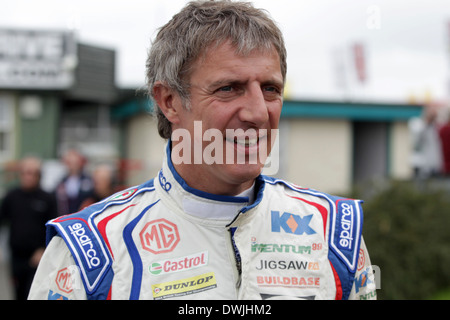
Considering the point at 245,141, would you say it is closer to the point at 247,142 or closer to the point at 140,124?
the point at 247,142

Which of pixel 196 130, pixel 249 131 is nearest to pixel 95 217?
pixel 196 130

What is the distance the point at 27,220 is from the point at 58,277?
443 cm

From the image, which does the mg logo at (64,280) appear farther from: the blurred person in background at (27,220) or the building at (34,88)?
the building at (34,88)

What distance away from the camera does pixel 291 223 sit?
2.05 m

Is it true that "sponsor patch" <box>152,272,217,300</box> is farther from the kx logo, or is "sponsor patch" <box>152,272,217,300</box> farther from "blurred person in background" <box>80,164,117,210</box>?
"blurred person in background" <box>80,164,117,210</box>

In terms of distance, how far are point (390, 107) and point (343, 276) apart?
13.0 metres

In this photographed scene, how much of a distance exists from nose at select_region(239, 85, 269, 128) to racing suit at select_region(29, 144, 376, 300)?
11.8 inches

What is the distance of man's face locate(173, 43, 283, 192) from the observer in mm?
1861

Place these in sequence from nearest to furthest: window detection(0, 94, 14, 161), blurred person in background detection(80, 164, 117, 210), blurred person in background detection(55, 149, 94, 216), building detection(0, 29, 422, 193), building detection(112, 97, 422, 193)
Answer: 1. blurred person in background detection(80, 164, 117, 210)
2. blurred person in background detection(55, 149, 94, 216)
3. building detection(0, 29, 422, 193)
4. window detection(0, 94, 14, 161)
5. building detection(112, 97, 422, 193)

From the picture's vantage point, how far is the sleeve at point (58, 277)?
1.84m

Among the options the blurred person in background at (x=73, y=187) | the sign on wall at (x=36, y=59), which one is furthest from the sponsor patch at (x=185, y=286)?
the sign on wall at (x=36, y=59)

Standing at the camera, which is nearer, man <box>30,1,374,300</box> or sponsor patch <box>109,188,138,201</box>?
man <box>30,1,374,300</box>

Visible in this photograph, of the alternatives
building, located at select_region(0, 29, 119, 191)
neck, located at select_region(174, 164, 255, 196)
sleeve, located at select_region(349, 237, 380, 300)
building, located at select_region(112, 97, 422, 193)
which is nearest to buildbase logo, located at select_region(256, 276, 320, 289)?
sleeve, located at select_region(349, 237, 380, 300)
